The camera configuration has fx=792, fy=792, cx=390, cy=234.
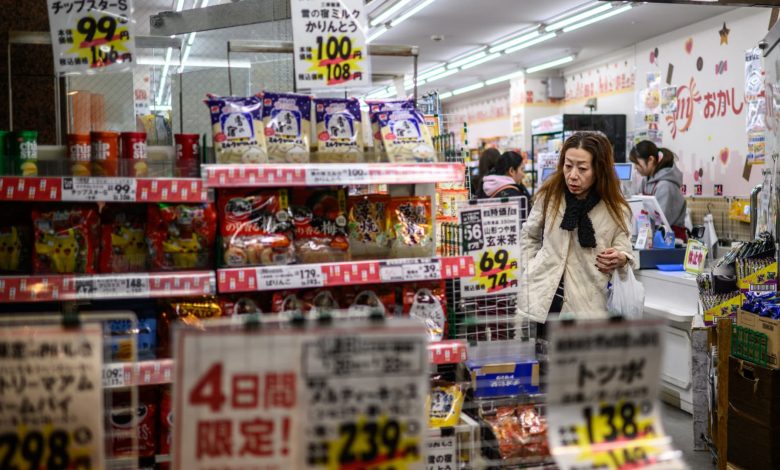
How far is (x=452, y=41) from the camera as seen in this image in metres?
12.4

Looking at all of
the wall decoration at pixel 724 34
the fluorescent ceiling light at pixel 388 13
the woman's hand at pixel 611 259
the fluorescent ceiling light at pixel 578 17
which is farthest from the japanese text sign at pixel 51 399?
the wall decoration at pixel 724 34

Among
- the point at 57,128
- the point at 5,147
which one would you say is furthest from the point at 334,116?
the point at 57,128

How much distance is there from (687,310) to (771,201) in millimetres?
1146

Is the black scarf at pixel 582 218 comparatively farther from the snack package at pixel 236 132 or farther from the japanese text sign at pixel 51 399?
the japanese text sign at pixel 51 399

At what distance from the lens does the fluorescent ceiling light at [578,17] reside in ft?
30.6

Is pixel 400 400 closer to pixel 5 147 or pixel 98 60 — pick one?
pixel 5 147

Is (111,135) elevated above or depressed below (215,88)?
below

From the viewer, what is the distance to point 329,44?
3143 mm

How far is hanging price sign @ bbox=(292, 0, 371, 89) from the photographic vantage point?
3.10 m

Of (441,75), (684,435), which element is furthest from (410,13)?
(684,435)

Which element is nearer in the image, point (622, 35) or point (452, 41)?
point (622, 35)

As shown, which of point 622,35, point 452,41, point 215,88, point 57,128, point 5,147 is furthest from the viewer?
point 452,41

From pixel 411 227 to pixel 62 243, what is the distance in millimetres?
1293

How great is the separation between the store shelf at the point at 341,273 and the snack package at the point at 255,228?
0.08 metres
